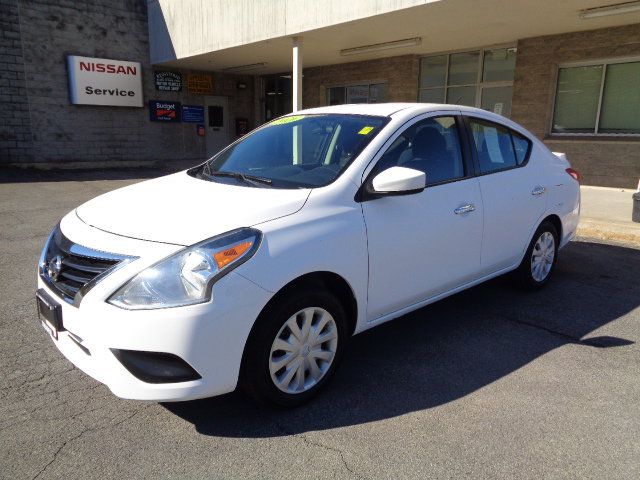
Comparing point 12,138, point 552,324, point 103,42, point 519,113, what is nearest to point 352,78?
point 519,113

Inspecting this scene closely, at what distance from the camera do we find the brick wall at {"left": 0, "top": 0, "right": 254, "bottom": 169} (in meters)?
14.3

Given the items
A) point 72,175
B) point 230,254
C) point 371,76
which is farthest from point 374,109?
point 72,175

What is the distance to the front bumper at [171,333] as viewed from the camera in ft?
7.27

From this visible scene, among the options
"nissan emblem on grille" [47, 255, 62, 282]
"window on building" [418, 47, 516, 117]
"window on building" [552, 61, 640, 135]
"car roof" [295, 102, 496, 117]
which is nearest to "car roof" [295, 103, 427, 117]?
"car roof" [295, 102, 496, 117]

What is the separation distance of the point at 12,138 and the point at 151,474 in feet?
50.6

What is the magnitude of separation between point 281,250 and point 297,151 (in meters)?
1.22

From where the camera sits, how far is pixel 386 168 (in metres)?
3.15

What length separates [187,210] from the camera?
2680 mm

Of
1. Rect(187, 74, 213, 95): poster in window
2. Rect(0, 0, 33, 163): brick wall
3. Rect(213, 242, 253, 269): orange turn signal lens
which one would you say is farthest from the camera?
Rect(187, 74, 213, 95): poster in window

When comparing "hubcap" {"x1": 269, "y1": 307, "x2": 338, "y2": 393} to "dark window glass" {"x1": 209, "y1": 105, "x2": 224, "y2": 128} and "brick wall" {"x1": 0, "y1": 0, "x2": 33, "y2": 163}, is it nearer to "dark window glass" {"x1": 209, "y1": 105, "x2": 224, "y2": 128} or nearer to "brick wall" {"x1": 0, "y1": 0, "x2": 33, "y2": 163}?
"brick wall" {"x1": 0, "y1": 0, "x2": 33, "y2": 163}

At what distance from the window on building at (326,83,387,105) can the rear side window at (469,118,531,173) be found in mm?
11383

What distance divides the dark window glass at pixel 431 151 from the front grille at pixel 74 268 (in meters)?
1.73

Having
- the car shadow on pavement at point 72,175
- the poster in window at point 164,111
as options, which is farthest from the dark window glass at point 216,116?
the car shadow on pavement at point 72,175

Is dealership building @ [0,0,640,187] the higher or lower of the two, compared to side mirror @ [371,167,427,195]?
higher
